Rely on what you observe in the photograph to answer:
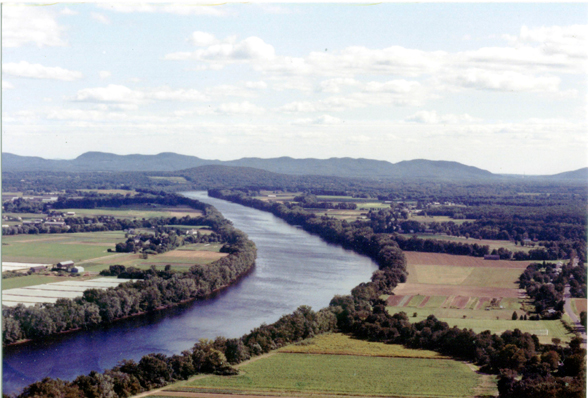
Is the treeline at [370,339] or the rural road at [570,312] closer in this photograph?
the treeline at [370,339]

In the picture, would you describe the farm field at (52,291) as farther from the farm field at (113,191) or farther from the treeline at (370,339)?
the farm field at (113,191)

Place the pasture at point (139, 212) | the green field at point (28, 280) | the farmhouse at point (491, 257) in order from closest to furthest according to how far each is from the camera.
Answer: the green field at point (28, 280) → the farmhouse at point (491, 257) → the pasture at point (139, 212)

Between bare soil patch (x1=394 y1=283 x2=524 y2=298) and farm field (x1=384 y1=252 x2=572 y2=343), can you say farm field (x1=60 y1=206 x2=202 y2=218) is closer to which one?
farm field (x1=384 y1=252 x2=572 y2=343)

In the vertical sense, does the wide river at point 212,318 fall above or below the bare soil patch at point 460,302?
below

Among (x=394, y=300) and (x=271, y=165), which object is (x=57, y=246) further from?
(x=271, y=165)

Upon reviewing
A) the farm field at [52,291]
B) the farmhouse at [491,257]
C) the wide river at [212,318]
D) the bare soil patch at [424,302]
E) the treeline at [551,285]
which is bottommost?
the wide river at [212,318]

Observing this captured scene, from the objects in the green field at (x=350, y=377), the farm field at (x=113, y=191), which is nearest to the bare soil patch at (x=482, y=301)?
the green field at (x=350, y=377)

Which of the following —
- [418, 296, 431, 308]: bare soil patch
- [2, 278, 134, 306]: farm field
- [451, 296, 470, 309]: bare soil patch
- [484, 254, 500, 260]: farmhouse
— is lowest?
[418, 296, 431, 308]: bare soil patch

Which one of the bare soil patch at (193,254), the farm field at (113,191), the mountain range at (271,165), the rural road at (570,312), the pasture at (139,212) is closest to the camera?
the rural road at (570,312)

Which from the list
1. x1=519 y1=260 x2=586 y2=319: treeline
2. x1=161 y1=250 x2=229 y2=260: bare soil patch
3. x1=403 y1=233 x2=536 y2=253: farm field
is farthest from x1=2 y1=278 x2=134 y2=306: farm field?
x1=403 y1=233 x2=536 y2=253: farm field
